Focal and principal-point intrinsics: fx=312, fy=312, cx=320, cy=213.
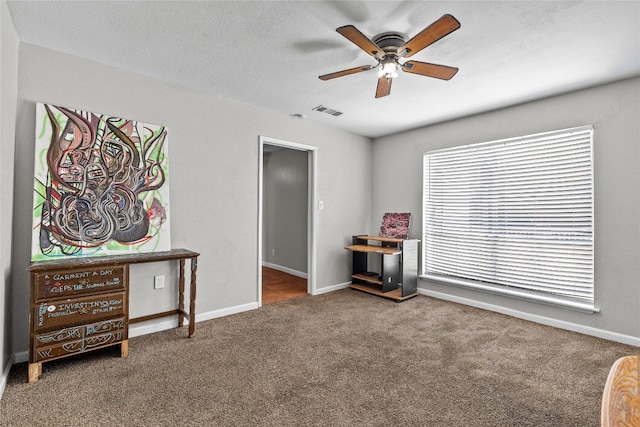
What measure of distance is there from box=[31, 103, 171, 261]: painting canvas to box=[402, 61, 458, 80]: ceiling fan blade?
7.52 feet

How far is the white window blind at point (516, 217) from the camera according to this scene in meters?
3.12

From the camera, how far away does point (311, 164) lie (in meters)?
4.42

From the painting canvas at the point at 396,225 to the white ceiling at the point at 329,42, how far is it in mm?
1769

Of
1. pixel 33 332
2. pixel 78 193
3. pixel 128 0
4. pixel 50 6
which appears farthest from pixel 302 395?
pixel 50 6

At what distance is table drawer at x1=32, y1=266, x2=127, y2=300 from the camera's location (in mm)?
2094

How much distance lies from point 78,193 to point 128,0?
5.00 feet

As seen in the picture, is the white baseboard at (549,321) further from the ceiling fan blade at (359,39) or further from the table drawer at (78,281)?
the table drawer at (78,281)

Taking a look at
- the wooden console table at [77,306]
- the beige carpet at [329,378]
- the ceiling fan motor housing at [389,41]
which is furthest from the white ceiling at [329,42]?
the beige carpet at [329,378]

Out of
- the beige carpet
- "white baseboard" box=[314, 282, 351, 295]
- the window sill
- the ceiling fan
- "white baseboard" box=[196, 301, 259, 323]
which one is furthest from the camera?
"white baseboard" box=[314, 282, 351, 295]

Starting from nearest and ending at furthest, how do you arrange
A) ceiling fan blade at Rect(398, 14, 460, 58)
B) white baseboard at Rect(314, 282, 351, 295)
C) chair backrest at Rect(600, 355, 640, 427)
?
chair backrest at Rect(600, 355, 640, 427) < ceiling fan blade at Rect(398, 14, 460, 58) < white baseboard at Rect(314, 282, 351, 295)

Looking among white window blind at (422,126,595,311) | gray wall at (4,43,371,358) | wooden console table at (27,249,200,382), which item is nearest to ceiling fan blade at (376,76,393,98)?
gray wall at (4,43,371,358)

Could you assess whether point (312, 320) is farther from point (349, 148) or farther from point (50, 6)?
point (50, 6)

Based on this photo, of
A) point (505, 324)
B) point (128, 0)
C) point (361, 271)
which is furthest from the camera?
point (361, 271)

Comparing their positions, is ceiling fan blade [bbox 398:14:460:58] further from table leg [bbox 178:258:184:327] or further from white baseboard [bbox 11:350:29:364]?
white baseboard [bbox 11:350:29:364]
